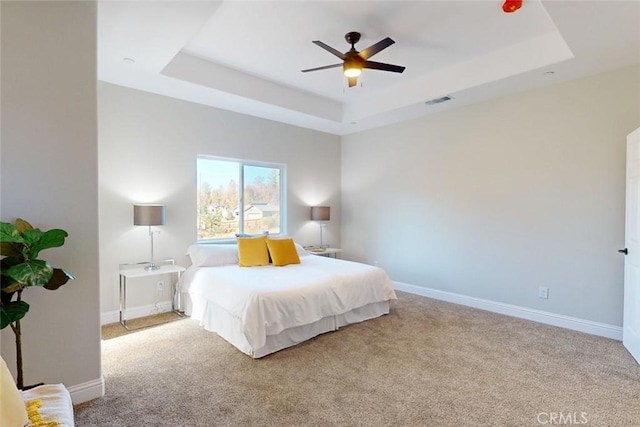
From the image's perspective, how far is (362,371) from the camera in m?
2.61

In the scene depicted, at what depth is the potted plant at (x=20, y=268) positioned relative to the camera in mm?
1675

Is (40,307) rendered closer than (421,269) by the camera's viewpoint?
Yes

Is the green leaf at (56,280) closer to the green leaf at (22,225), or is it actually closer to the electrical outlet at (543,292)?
the green leaf at (22,225)

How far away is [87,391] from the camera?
2.20 m

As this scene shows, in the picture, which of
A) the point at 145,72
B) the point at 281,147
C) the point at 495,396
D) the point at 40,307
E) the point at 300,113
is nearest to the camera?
the point at 40,307

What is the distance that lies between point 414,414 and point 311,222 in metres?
3.98

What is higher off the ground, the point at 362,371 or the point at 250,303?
the point at 250,303

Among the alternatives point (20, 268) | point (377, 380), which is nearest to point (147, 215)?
point (20, 268)

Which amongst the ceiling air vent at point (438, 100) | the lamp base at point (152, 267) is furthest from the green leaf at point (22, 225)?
the ceiling air vent at point (438, 100)

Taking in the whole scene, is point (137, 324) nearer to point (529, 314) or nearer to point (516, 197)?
point (529, 314)

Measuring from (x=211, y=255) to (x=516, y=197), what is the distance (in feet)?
12.5

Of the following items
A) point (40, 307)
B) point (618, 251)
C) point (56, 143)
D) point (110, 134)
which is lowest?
point (40, 307)

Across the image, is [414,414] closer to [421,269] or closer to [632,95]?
[421,269]

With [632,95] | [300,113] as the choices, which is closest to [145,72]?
[300,113]
